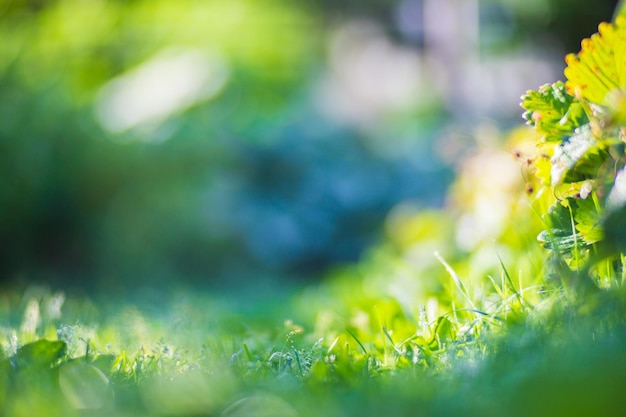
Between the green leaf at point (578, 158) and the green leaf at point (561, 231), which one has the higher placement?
the green leaf at point (578, 158)

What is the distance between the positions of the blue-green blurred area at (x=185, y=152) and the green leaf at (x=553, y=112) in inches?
69.8

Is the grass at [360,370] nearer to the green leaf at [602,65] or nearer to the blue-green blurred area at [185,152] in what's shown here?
the green leaf at [602,65]

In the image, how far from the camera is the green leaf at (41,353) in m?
1.13

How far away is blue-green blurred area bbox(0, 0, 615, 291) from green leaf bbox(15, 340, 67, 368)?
2198 mm

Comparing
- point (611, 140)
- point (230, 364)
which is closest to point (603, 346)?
point (611, 140)

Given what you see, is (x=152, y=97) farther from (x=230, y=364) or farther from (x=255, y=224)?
(x=230, y=364)

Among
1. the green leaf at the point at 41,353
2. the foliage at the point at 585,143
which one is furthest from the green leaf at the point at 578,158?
the green leaf at the point at 41,353

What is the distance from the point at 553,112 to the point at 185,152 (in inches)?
124

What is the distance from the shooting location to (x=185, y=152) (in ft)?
13.4

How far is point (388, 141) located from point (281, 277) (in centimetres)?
156

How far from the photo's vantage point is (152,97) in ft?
13.9

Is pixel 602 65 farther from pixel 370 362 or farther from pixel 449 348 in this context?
pixel 370 362

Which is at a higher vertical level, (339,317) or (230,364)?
(230,364)

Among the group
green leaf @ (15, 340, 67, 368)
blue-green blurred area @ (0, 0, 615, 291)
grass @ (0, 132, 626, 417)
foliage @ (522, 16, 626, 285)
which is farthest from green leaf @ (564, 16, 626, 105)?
blue-green blurred area @ (0, 0, 615, 291)
